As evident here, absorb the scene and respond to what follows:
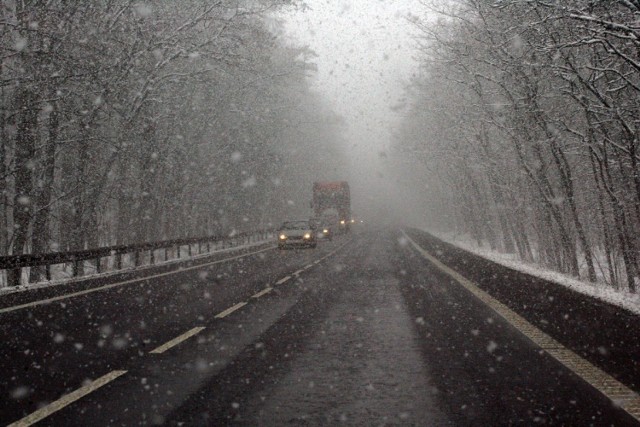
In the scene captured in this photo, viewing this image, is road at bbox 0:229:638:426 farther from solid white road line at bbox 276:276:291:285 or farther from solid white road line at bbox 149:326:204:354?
A: solid white road line at bbox 276:276:291:285

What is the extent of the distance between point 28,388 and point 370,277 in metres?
11.2

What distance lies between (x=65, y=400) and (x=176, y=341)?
2490mm

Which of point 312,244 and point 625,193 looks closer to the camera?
point 625,193

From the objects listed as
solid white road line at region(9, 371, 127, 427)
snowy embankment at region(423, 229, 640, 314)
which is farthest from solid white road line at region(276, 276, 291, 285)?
solid white road line at region(9, 371, 127, 427)

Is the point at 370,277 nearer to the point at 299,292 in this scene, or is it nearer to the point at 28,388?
the point at 299,292

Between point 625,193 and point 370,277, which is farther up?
point 625,193

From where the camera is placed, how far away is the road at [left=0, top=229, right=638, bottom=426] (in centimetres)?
439

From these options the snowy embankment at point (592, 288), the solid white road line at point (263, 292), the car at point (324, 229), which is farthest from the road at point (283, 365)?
the car at point (324, 229)

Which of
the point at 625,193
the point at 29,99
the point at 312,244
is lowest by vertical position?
the point at 312,244

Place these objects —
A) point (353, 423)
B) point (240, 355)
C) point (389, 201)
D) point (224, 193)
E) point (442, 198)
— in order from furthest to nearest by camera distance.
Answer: point (389, 201), point (442, 198), point (224, 193), point (240, 355), point (353, 423)

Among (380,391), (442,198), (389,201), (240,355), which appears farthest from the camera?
(389,201)

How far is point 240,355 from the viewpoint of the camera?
21.1 feet

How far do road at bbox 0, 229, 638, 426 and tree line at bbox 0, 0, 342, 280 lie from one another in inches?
299

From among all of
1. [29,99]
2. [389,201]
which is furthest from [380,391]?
[389,201]
